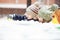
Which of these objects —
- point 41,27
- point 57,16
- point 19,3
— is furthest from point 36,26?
point 19,3

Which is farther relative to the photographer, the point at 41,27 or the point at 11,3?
the point at 11,3

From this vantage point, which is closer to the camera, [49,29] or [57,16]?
[49,29]

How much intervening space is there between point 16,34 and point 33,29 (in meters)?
0.04

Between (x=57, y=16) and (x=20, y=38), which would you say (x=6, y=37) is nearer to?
(x=20, y=38)

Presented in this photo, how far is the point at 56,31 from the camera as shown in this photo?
1.11ft

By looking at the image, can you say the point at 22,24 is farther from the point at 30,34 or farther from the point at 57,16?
the point at 57,16

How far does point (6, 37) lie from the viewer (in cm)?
34

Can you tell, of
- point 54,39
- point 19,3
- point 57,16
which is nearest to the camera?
point 54,39

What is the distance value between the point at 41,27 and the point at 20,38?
6cm

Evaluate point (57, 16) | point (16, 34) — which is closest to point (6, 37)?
point (16, 34)

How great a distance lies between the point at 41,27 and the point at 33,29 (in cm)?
2

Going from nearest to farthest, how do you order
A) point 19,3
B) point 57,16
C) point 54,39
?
point 54,39 < point 57,16 < point 19,3

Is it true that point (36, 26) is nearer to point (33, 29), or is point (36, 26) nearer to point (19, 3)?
point (33, 29)

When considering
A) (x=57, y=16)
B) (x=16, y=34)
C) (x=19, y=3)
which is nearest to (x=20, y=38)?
(x=16, y=34)
